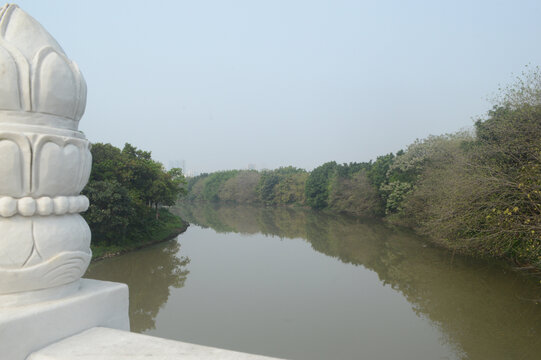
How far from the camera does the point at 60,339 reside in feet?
4.93

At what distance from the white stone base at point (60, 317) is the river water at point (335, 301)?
16.6ft

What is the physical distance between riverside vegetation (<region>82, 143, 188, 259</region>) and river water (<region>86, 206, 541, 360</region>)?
1.02 m

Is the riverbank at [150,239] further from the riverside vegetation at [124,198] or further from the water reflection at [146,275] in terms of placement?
the water reflection at [146,275]

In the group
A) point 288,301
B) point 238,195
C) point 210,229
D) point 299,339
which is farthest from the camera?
point 238,195

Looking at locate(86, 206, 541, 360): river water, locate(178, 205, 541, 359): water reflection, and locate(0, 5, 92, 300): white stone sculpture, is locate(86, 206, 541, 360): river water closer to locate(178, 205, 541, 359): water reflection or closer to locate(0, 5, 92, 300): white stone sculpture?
locate(178, 205, 541, 359): water reflection

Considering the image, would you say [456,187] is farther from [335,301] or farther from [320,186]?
[320,186]

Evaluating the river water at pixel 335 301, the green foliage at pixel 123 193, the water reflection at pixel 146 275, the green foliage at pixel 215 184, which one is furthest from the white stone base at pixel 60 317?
the green foliage at pixel 215 184

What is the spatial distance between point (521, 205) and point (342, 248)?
31.5ft

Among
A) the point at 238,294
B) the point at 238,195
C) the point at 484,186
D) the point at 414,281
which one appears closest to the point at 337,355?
the point at 238,294

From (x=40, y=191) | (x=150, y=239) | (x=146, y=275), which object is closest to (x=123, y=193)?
(x=146, y=275)

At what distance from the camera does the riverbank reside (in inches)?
535

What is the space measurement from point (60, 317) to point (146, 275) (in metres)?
10.9

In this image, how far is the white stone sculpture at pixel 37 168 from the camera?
1495mm

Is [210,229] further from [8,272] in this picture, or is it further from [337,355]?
[8,272]
